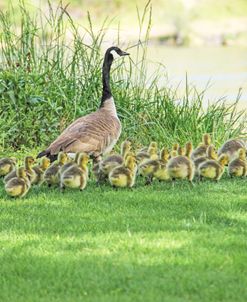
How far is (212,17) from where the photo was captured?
43875 mm

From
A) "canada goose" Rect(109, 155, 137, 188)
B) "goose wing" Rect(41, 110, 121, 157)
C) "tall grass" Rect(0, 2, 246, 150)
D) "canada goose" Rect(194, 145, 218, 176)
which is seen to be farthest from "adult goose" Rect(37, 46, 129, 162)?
"tall grass" Rect(0, 2, 246, 150)

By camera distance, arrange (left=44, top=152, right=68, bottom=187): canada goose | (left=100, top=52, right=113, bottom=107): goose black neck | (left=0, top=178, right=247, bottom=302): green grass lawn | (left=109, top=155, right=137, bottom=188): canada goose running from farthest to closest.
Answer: (left=100, top=52, right=113, bottom=107): goose black neck < (left=44, top=152, right=68, bottom=187): canada goose < (left=109, top=155, right=137, bottom=188): canada goose < (left=0, top=178, right=247, bottom=302): green grass lawn

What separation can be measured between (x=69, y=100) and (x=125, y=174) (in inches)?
122

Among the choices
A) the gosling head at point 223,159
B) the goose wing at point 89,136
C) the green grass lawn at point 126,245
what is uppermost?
the goose wing at point 89,136

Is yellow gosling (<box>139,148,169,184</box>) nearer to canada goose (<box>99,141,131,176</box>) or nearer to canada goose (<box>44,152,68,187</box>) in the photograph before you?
canada goose (<box>99,141,131,176</box>)

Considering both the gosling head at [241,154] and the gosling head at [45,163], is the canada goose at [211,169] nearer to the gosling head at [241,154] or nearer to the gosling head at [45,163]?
the gosling head at [241,154]

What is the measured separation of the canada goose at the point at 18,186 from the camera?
809 centimetres

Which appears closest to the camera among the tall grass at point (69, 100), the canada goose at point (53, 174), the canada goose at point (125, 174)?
the canada goose at point (125, 174)

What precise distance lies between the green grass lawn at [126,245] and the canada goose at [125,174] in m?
0.10

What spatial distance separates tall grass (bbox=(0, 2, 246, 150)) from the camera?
10945 mm

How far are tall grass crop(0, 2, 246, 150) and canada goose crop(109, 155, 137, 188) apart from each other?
7.61 feet

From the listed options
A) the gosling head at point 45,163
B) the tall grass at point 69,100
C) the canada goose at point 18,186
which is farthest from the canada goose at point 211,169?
the tall grass at point 69,100

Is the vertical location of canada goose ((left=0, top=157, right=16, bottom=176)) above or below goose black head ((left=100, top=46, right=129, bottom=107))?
below

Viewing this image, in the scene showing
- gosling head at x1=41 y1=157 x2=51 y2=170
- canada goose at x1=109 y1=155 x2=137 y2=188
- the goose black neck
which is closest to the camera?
canada goose at x1=109 y1=155 x2=137 y2=188
